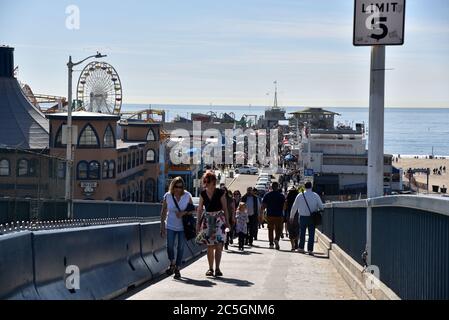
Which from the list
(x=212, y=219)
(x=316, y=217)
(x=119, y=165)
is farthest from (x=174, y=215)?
(x=119, y=165)

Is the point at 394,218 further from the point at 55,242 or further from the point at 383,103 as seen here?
the point at 55,242

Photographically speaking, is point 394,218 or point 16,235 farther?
point 394,218

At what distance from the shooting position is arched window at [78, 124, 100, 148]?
59375mm

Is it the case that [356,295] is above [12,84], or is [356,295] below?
below

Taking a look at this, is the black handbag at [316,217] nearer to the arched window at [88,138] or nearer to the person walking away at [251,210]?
the person walking away at [251,210]

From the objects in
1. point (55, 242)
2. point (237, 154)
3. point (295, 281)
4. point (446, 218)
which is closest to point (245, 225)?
point (295, 281)

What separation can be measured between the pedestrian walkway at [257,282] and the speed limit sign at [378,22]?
9.94 feet

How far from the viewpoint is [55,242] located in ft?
27.6

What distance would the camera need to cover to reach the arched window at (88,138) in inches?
2338

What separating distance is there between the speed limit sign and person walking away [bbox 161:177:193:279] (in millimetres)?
3737

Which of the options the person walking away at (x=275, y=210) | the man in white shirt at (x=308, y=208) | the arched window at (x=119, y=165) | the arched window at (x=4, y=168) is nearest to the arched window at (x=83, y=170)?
the arched window at (x=119, y=165)

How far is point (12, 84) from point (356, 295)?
63377 millimetres

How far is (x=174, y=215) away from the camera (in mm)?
12492
